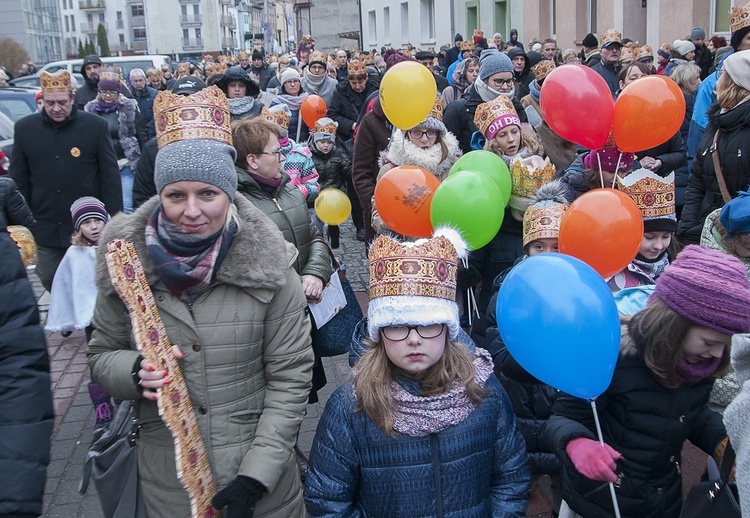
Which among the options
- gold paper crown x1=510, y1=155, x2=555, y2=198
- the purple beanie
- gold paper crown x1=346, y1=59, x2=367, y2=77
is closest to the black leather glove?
the purple beanie

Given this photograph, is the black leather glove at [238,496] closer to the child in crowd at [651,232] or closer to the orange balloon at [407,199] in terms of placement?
the child in crowd at [651,232]

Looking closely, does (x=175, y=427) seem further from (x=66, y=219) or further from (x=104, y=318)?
(x=66, y=219)

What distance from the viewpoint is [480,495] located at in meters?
2.43

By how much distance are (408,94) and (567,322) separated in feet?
10.7

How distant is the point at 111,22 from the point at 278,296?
10806 centimetres

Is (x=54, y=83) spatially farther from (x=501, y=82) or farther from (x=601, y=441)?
(x=601, y=441)

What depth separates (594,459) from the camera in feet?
7.88

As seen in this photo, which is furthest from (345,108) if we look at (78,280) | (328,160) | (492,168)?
(492,168)

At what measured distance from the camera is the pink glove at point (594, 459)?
2363mm

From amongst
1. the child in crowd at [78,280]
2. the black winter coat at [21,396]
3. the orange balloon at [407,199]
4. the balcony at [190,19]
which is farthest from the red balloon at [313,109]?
the balcony at [190,19]

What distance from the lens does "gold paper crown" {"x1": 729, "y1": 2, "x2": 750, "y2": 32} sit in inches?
242

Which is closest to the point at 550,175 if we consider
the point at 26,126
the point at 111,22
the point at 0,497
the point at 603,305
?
the point at 603,305

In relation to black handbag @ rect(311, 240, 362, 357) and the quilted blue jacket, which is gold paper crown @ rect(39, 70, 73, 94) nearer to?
black handbag @ rect(311, 240, 362, 357)

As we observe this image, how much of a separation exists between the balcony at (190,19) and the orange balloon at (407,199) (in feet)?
316
